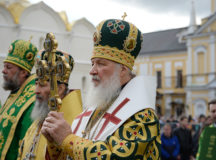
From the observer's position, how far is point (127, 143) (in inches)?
83.1

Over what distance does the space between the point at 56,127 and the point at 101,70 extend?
55 cm

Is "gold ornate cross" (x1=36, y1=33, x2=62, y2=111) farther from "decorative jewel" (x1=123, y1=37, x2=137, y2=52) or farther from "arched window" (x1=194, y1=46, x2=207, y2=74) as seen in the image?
"arched window" (x1=194, y1=46, x2=207, y2=74)

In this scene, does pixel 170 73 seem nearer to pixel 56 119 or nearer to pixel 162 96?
pixel 162 96

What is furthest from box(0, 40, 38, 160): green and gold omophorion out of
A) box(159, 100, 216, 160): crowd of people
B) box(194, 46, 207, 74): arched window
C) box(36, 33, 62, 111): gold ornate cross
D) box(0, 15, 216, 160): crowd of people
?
box(194, 46, 207, 74): arched window

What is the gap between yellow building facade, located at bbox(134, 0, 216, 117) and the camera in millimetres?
29812

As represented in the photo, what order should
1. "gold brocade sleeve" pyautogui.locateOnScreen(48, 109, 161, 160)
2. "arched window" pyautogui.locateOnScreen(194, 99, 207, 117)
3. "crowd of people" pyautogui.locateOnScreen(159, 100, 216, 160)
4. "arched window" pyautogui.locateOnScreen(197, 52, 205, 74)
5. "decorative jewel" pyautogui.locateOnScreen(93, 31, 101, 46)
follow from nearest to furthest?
"gold brocade sleeve" pyautogui.locateOnScreen(48, 109, 161, 160) < "decorative jewel" pyautogui.locateOnScreen(93, 31, 101, 46) < "crowd of people" pyautogui.locateOnScreen(159, 100, 216, 160) < "arched window" pyautogui.locateOnScreen(194, 99, 207, 117) < "arched window" pyautogui.locateOnScreen(197, 52, 205, 74)

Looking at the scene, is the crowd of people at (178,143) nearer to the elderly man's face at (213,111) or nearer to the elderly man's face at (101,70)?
the elderly man's face at (213,111)

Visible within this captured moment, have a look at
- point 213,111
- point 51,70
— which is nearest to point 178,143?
point 213,111

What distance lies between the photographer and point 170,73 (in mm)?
35781

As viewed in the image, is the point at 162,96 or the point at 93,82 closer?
the point at 93,82

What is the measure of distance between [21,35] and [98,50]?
347cm

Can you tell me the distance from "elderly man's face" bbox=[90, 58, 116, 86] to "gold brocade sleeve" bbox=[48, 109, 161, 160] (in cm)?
38

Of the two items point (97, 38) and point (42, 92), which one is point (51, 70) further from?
point (42, 92)

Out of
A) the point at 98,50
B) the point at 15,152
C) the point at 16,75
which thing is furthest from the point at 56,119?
the point at 16,75
